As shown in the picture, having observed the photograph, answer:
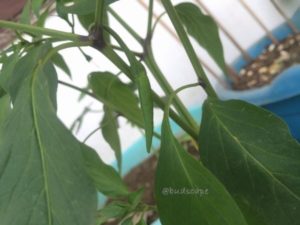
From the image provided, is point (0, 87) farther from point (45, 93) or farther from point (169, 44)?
point (169, 44)

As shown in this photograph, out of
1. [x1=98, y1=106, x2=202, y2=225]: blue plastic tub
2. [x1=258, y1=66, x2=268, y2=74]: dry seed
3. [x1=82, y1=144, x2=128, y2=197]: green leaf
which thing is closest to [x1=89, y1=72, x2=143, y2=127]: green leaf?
[x1=82, y1=144, x2=128, y2=197]: green leaf

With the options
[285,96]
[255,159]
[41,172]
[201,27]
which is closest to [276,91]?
[285,96]

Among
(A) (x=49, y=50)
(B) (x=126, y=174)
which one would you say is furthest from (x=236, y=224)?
(B) (x=126, y=174)

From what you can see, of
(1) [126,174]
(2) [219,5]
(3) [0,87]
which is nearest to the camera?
(3) [0,87]

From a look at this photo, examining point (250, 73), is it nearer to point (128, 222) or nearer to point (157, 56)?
point (157, 56)

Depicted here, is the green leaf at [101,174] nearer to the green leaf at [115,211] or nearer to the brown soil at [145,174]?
the green leaf at [115,211]
